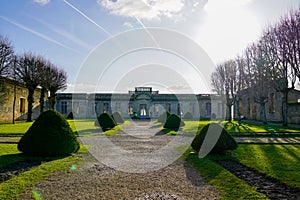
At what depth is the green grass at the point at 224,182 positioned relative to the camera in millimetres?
4164

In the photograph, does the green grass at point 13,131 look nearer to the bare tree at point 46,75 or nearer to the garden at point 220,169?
the garden at point 220,169

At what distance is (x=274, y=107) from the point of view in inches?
1124

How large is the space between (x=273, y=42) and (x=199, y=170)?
691 inches

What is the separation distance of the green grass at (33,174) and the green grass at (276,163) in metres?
4.60

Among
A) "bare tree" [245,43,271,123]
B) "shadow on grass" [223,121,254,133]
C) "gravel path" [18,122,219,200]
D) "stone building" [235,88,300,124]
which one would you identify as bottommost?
"gravel path" [18,122,219,200]

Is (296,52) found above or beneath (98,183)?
above

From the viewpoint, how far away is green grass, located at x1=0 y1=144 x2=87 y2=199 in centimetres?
429

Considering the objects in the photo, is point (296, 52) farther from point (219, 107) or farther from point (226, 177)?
point (219, 107)

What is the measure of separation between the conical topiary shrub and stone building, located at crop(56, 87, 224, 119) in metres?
36.0

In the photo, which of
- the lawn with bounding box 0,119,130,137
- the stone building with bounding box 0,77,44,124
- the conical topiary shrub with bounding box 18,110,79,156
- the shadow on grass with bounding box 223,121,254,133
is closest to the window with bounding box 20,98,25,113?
the stone building with bounding box 0,77,44,124

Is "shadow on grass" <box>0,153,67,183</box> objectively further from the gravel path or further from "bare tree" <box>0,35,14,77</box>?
"bare tree" <box>0,35,14,77</box>

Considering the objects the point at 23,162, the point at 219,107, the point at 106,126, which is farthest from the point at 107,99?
the point at 23,162

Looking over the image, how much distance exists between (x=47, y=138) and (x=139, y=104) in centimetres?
3820

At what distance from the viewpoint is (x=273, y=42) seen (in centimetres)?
2000
